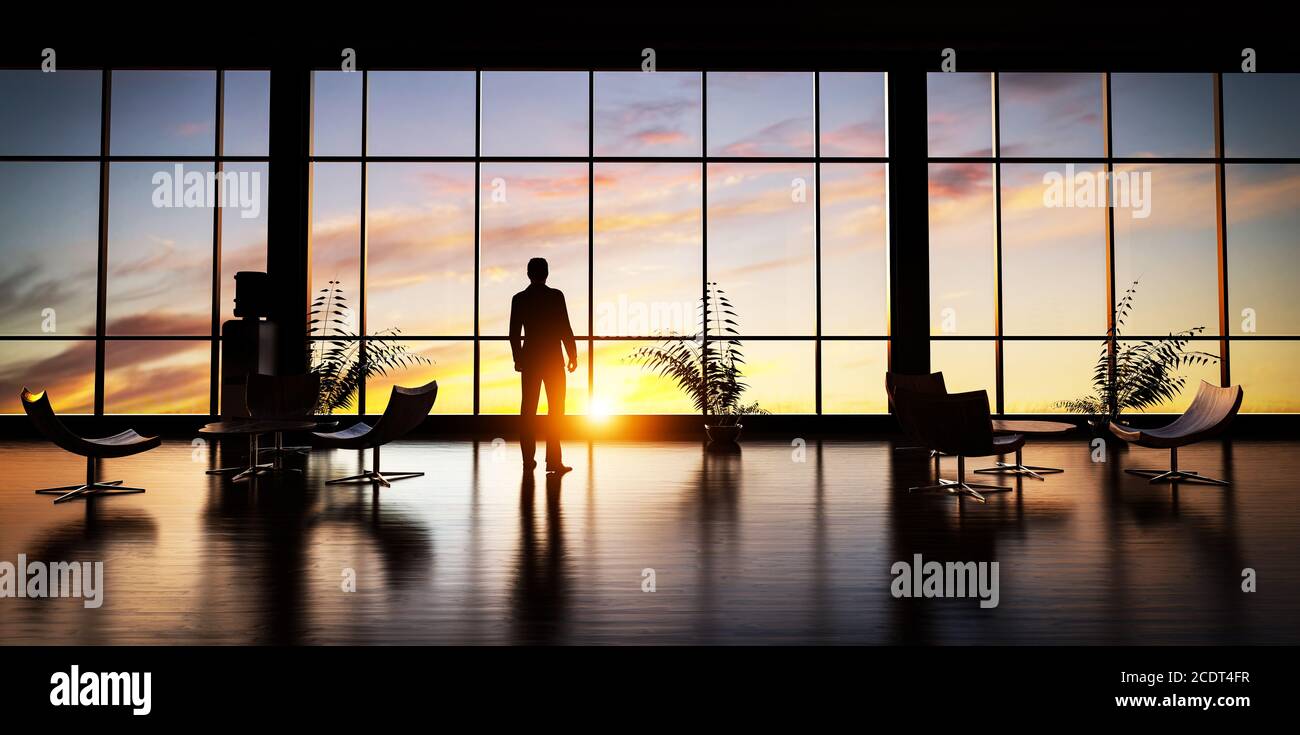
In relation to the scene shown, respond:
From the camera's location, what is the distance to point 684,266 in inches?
388

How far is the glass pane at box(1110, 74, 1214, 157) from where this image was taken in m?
9.69

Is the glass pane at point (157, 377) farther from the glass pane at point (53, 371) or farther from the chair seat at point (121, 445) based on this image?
the chair seat at point (121, 445)

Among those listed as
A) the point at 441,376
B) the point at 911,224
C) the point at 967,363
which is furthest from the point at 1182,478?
the point at 441,376

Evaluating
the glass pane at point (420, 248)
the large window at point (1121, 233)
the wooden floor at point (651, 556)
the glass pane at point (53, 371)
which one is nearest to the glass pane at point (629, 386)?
the glass pane at point (420, 248)

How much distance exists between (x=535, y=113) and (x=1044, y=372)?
7800mm

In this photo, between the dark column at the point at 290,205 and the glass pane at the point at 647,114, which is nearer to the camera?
the dark column at the point at 290,205

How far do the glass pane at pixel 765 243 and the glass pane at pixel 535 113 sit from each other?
201cm

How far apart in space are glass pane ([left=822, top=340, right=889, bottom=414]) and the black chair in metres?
7.50

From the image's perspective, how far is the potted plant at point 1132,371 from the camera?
28.6 feet

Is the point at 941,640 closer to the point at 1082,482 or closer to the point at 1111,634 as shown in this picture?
the point at 1111,634

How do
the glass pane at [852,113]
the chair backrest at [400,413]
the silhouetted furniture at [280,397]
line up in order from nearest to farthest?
the chair backrest at [400,413] < the silhouetted furniture at [280,397] < the glass pane at [852,113]

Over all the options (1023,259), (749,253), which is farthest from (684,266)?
(1023,259)

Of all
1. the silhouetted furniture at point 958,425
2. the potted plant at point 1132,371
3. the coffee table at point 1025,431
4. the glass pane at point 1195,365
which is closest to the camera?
the silhouetted furniture at point 958,425
